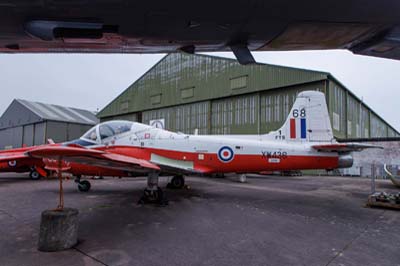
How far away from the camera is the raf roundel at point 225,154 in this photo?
25.9 feet

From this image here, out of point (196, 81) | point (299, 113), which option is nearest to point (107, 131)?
point (299, 113)

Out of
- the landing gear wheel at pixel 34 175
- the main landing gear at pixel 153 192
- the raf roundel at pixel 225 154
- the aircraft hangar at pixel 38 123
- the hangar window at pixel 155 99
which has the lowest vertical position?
the landing gear wheel at pixel 34 175

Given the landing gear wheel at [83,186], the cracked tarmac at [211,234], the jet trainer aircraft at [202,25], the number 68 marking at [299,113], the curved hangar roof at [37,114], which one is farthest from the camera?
the curved hangar roof at [37,114]

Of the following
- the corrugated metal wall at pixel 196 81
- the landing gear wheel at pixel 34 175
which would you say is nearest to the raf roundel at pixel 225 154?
the landing gear wheel at pixel 34 175

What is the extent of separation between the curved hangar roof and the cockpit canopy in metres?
31.8

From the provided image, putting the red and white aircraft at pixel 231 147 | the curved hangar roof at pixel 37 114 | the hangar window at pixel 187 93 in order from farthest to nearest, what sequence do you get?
Answer: 1. the curved hangar roof at pixel 37 114
2. the hangar window at pixel 187 93
3. the red and white aircraft at pixel 231 147

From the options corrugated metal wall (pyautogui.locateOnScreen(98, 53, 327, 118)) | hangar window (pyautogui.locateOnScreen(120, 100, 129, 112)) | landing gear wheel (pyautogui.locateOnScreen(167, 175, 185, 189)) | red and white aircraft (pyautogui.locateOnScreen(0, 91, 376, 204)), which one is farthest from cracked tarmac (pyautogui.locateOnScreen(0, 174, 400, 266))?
hangar window (pyautogui.locateOnScreen(120, 100, 129, 112))

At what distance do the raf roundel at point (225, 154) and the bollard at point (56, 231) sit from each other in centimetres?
505

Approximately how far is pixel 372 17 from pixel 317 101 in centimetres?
652

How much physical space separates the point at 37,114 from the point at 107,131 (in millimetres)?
34272

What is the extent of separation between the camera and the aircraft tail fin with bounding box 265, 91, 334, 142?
314 inches

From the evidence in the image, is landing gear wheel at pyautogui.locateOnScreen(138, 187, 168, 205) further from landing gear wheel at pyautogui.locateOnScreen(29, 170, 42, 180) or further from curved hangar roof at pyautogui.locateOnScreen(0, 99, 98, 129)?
curved hangar roof at pyautogui.locateOnScreen(0, 99, 98, 129)

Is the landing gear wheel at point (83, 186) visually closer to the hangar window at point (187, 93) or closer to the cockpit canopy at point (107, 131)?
the cockpit canopy at point (107, 131)

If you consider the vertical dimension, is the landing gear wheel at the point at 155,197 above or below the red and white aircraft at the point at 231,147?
below
